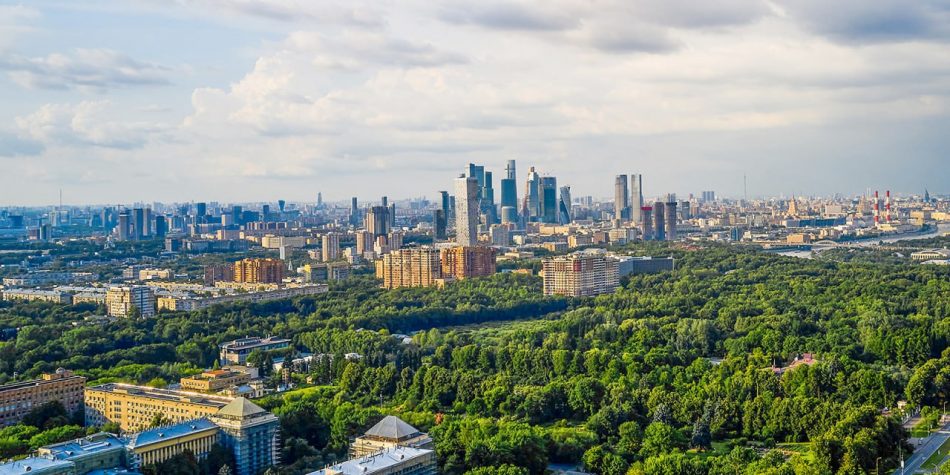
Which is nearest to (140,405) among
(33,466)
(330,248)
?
(33,466)

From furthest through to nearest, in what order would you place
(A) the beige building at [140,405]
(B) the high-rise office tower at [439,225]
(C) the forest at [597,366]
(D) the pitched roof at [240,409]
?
(B) the high-rise office tower at [439,225], (A) the beige building at [140,405], (C) the forest at [597,366], (D) the pitched roof at [240,409]

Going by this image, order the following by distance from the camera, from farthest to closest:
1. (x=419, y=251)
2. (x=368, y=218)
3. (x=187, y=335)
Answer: (x=368, y=218) < (x=419, y=251) < (x=187, y=335)

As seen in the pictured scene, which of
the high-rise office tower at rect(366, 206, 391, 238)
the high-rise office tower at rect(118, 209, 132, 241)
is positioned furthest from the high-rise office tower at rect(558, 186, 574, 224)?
the high-rise office tower at rect(118, 209, 132, 241)

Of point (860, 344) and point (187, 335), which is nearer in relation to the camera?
point (860, 344)

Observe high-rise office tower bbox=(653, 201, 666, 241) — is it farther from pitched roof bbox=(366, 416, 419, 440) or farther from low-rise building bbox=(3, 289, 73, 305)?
pitched roof bbox=(366, 416, 419, 440)

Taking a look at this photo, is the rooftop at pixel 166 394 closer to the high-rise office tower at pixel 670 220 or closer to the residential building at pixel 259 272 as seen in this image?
the residential building at pixel 259 272

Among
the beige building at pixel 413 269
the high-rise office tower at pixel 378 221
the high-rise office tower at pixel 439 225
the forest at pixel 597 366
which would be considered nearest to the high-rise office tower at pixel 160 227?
the high-rise office tower at pixel 378 221

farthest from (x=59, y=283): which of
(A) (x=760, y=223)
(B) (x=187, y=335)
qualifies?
(A) (x=760, y=223)

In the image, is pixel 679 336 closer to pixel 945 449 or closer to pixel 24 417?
pixel 945 449
